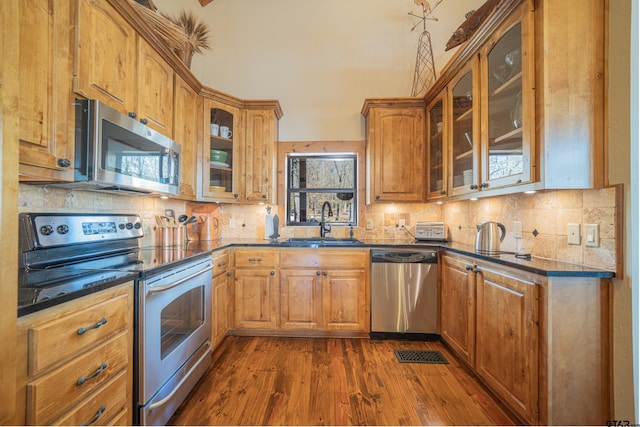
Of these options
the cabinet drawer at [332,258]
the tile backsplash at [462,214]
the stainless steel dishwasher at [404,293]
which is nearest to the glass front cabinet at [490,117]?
the tile backsplash at [462,214]

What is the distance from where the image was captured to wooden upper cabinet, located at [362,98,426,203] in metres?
2.74

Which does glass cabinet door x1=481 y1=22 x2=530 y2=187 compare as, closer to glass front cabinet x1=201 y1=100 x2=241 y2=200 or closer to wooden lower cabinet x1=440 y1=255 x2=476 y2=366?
wooden lower cabinet x1=440 y1=255 x2=476 y2=366

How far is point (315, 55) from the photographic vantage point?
3.09 meters

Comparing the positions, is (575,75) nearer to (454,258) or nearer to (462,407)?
(454,258)

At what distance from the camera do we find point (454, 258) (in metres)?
2.13

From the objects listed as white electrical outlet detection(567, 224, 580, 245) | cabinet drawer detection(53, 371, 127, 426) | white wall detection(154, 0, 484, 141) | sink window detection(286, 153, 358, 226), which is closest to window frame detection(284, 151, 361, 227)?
sink window detection(286, 153, 358, 226)

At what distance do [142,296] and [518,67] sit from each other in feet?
7.91

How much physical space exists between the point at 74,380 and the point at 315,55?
3391mm

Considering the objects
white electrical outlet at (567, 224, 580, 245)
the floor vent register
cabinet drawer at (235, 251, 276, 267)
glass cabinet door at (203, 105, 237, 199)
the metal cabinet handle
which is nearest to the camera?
the metal cabinet handle

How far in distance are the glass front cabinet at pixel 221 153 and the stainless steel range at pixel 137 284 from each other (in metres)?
0.88

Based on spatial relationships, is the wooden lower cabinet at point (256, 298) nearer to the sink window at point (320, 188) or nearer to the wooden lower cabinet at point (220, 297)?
the wooden lower cabinet at point (220, 297)

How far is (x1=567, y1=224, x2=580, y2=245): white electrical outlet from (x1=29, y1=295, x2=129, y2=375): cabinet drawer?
7.64 feet

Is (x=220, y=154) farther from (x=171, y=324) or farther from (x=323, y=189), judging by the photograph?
(x=171, y=324)

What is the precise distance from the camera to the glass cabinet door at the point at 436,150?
2465 millimetres
